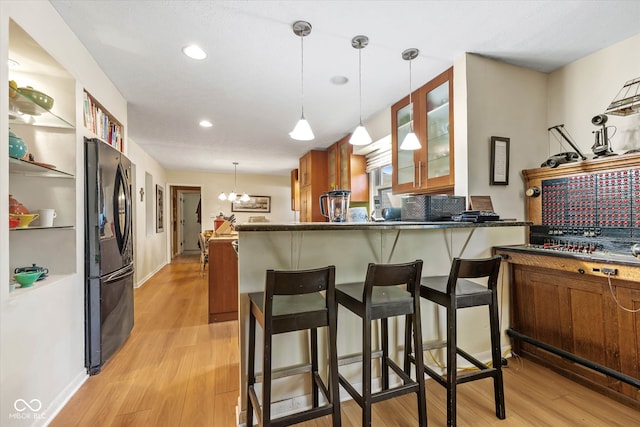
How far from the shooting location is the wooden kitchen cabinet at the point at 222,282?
319cm

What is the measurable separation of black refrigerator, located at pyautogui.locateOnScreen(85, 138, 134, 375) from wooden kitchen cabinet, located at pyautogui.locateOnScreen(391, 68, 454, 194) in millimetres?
2687

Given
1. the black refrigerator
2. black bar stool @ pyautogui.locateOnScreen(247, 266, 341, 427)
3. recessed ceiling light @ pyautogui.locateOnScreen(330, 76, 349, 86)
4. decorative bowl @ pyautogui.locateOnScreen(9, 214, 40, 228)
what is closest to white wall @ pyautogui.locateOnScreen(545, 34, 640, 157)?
recessed ceiling light @ pyautogui.locateOnScreen(330, 76, 349, 86)

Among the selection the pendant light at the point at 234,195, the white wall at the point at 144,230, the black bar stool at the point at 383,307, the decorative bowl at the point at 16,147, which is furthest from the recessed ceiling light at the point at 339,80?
the pendant light at the point at 234,195

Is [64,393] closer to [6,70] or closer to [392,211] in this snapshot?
[6,70]

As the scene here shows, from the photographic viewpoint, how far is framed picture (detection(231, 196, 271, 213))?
8023 mm

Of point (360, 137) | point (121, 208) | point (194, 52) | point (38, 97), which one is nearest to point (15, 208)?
point (38, 97)

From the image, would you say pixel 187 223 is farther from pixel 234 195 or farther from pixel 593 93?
pixel 593 93

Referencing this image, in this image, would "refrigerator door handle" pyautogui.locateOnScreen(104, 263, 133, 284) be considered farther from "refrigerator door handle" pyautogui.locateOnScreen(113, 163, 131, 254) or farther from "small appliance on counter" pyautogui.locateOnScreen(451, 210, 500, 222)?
"small appliance on counter" pyautogui.locateOnScreen(451, 210, 500, 222)

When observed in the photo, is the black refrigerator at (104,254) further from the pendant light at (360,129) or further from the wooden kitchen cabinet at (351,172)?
the wooden kitchen cabinet at (351,172)

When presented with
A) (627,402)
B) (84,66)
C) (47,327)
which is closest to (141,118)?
(84,66)

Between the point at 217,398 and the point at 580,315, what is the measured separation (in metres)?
2.40

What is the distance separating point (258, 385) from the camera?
165 cm

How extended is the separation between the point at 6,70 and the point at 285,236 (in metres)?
1.54

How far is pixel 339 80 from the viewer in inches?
106
